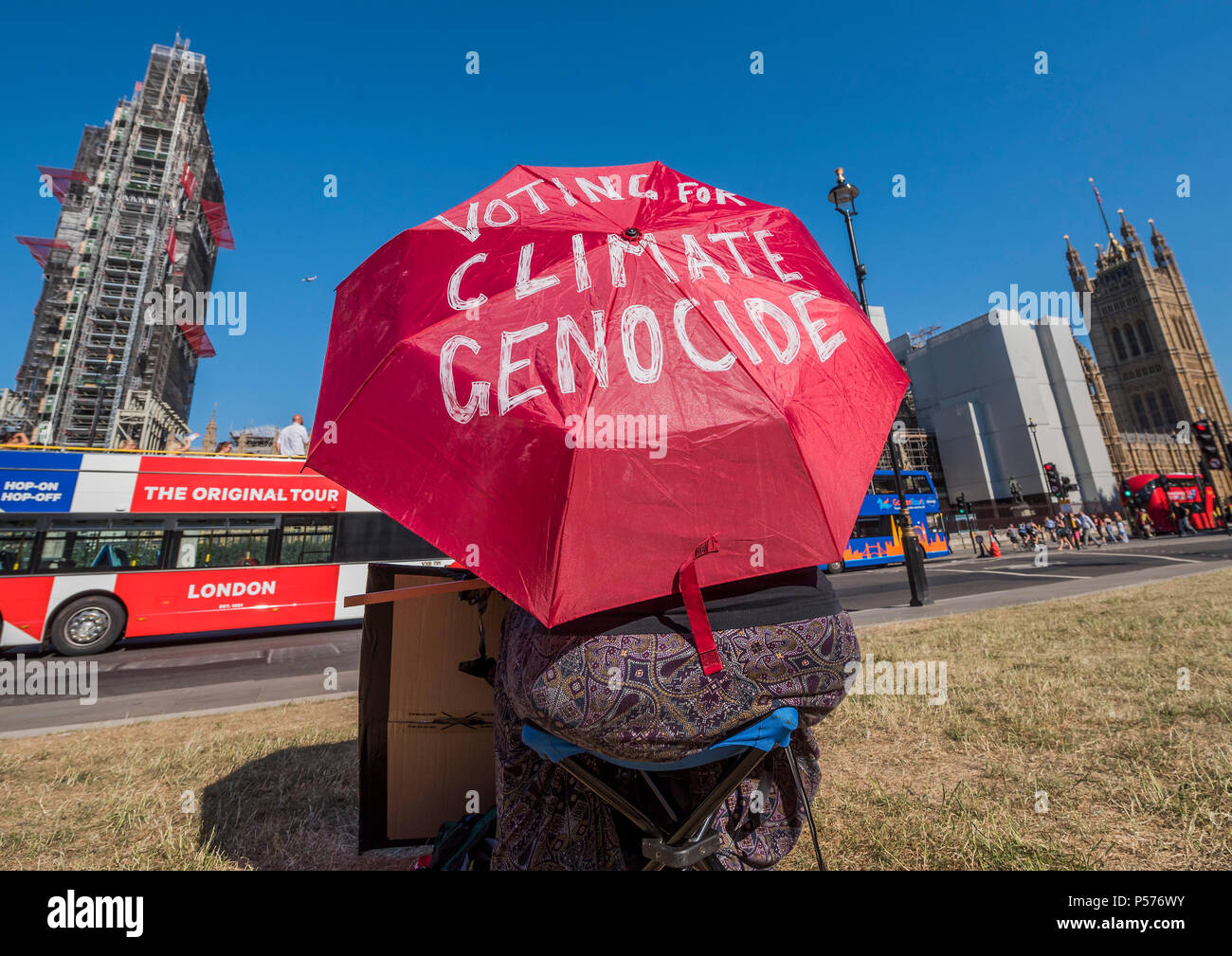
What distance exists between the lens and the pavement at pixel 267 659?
17.4 ft

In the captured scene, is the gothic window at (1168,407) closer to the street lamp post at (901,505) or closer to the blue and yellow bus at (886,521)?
the blue and yellow bus at (886,521)

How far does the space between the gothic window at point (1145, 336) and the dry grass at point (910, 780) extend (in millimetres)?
100812

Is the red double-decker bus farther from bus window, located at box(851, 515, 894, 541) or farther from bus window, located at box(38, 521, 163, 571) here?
bus window, located at box(851, 515, 894, 541)

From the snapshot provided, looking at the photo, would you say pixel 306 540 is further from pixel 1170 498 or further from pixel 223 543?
pixel 1170 498

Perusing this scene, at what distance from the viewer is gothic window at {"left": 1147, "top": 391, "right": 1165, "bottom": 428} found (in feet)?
243

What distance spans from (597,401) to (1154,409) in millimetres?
103841

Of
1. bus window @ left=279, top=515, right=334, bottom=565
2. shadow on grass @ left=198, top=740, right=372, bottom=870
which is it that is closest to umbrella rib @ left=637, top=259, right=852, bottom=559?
shadow on grass @ left=198, top=740, right=372, bottom=870

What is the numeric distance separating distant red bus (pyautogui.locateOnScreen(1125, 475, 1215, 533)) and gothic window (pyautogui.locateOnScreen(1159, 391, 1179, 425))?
43432 millimetres

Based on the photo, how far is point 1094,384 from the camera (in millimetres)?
63562

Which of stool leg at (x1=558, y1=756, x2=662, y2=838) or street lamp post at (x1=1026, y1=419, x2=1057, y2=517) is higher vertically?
street lamp post at (x1=1026, y1=419, x2=1057, y2=517)

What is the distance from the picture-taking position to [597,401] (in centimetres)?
135

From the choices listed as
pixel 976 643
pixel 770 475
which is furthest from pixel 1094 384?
pixel 770 475

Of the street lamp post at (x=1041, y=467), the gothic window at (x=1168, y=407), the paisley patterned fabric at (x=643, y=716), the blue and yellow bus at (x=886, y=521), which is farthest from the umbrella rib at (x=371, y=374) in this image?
the gothic window at (x=1168, y=407)

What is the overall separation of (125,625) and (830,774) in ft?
42.1
